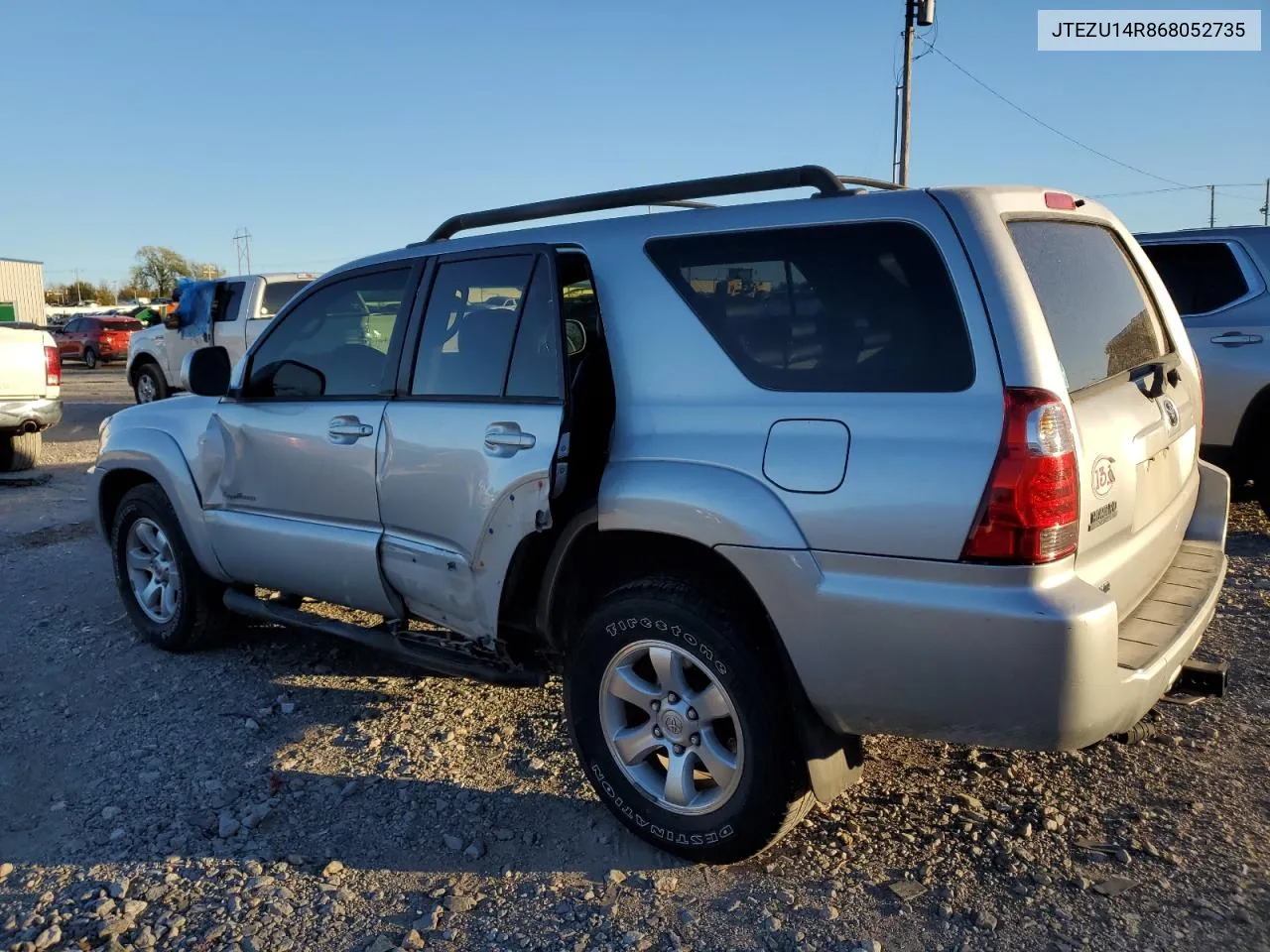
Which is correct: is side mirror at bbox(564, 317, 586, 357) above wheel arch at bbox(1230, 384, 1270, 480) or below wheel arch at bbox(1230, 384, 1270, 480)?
above

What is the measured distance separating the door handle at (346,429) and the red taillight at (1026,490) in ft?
7.59

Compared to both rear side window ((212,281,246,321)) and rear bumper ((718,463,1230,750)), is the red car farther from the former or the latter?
rear bumper ((718,463,1230,750))

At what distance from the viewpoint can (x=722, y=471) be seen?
2.80 meters

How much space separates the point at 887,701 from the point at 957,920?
642mm

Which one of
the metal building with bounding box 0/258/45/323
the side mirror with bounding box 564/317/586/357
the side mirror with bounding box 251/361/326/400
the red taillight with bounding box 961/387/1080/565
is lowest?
the red taillight with bounding box 961/387/1080/565

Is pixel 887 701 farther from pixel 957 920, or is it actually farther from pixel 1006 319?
pixel 1006 319

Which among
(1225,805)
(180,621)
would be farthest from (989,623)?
(180,621)

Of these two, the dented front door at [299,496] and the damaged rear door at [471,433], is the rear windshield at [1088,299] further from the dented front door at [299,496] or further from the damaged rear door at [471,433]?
the dented front door at [299,496]

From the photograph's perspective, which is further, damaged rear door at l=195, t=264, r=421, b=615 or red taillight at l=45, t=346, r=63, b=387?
red taillight at l=45, t=346, r=63, b=387

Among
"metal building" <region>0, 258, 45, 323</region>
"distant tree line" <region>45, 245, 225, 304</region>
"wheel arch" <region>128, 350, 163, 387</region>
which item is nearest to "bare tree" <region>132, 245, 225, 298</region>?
"distant tree line" <region>45, 245, 225, 304</region>

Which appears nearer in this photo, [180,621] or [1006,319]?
[1006,319]

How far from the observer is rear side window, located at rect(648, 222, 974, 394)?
2568 mm

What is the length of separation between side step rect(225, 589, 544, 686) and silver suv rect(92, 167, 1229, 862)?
Result: 0.01 metres

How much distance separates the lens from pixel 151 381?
50.4 feet
